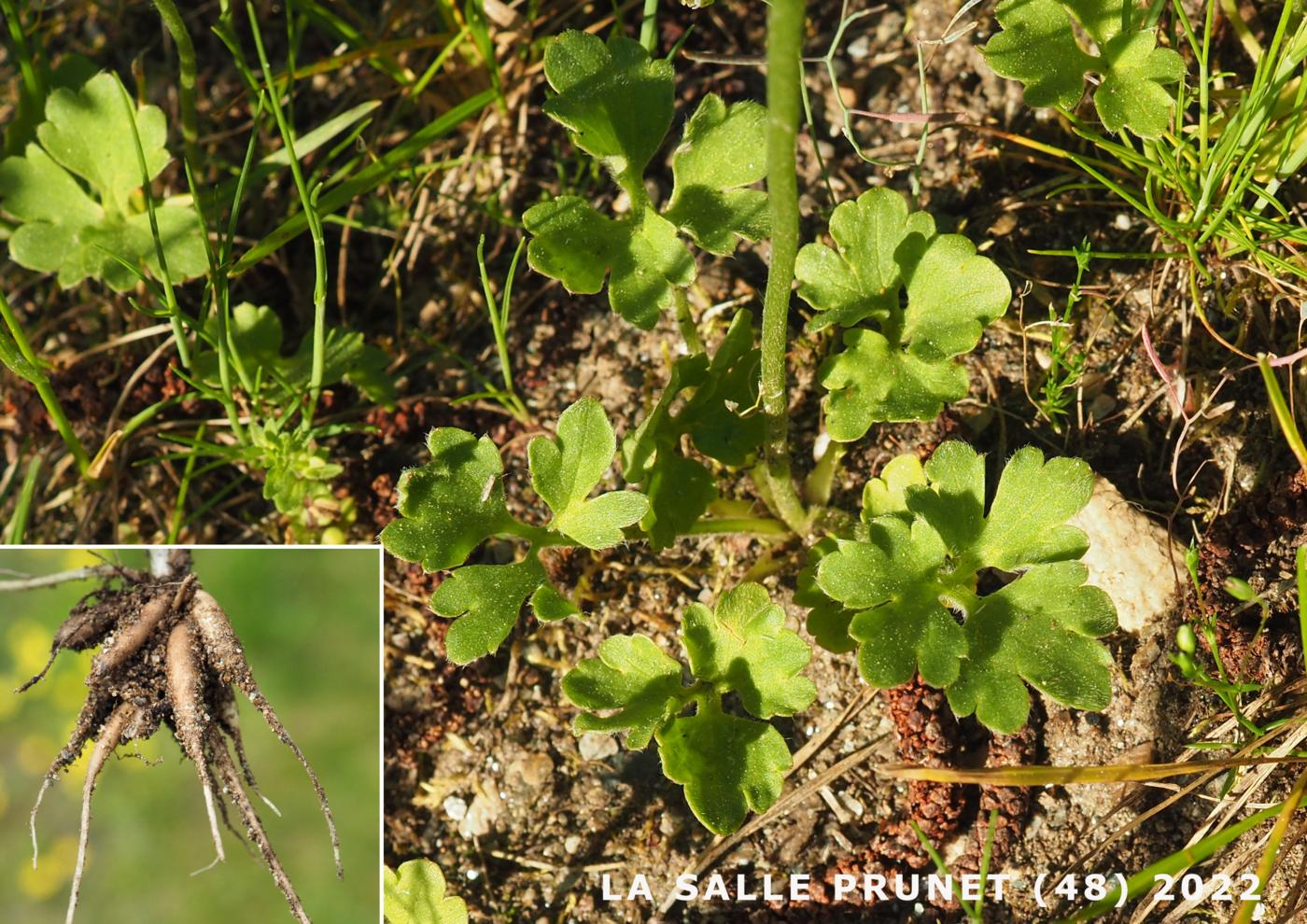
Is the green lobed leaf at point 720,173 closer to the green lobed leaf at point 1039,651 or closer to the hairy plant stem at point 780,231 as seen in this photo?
the hairy plant stem at point 780,231

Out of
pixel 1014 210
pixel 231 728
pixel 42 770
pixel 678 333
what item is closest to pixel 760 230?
pixel 678 333

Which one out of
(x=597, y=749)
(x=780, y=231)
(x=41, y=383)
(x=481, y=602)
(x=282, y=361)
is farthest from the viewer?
(x=282, y=361)

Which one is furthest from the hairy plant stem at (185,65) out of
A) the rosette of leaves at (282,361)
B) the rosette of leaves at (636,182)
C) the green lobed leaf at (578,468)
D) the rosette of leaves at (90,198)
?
the green lobed leaf at (578,468)

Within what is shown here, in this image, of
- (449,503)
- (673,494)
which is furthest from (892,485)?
(449,503)

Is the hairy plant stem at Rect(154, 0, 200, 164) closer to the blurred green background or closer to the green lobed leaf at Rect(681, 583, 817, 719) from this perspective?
the blurred green background

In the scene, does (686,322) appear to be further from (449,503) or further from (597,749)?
(597,749)

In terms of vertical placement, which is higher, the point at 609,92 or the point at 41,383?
the point at 609,92

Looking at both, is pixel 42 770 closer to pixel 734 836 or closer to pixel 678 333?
pixel 734 836
